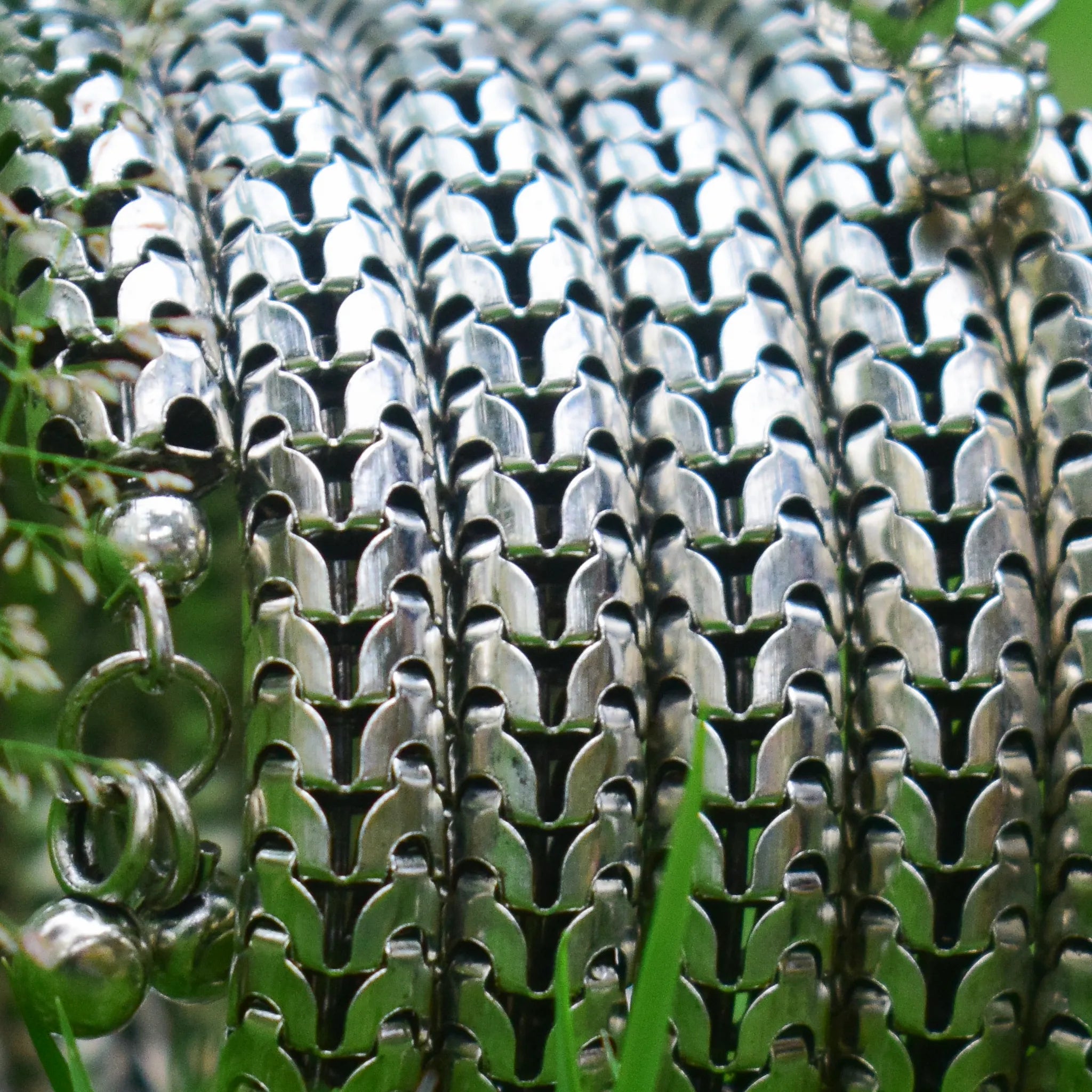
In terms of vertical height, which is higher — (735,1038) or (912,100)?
(912,100)

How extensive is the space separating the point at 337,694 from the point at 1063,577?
8.1 inches

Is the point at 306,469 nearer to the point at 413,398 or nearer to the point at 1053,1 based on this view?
the point at 413,398

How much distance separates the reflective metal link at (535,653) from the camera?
0.35 metres

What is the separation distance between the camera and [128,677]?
0.34 metres

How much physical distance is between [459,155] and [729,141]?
87 mm

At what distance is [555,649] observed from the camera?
354 mm

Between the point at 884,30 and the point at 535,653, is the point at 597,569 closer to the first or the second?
the point at 535,653

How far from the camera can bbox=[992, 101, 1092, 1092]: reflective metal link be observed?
37 cm

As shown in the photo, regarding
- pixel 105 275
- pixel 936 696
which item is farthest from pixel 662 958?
pixel 105 275

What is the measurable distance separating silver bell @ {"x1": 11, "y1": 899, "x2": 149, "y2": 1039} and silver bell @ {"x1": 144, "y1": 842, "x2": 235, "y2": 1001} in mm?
15

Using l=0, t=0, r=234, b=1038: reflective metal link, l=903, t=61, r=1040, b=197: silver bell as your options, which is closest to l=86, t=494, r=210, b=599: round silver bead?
l=0, t=0, r=234, b=1038: reflective metal link

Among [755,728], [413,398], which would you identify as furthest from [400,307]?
[755,728]

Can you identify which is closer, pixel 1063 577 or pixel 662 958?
pixel 662 958

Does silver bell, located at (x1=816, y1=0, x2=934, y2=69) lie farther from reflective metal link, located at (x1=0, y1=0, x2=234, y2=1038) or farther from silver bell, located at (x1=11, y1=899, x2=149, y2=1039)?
silver bell, located at (x1=11, y1=899, x2=149, y2=1039)
